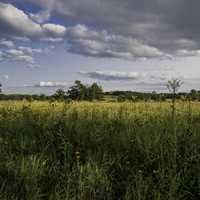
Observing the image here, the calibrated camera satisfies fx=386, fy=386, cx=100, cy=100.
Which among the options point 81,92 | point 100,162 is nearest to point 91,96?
point 81,92

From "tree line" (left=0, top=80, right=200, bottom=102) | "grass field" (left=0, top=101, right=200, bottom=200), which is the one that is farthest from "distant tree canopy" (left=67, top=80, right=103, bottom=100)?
"grass field" (left=0, top=101, right=200, bottom=200)

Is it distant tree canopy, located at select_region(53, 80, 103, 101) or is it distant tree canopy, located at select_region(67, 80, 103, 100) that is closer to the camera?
distant tree canopy, located at select_region(53, 80, 103, 101)

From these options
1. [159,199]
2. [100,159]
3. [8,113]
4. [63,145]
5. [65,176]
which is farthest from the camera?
[8,113]

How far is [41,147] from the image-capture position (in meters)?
5.98

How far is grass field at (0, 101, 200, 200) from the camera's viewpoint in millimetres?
4484

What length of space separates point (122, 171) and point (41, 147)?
1560 mm

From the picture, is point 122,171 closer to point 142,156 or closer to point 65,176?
point 142,156

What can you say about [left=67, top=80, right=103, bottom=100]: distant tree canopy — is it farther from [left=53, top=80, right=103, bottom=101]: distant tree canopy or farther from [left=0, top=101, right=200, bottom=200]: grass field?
[left=0, top=101, right=200, bottom=200]: grass field

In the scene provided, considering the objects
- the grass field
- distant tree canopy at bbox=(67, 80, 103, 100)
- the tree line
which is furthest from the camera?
distant tree canopy at bbox=(67, 80, 103, 100)

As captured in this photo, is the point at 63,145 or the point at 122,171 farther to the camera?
the point at 63,145

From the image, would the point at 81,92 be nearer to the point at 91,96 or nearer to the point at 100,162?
the point at 91,96

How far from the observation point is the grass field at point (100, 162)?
4.48m

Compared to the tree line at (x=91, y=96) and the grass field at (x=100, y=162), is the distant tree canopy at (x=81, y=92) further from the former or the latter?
the grass field at (x=100, y=162)

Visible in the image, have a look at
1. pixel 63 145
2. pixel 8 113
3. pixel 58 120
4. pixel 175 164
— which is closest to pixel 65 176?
pixel 63 145
